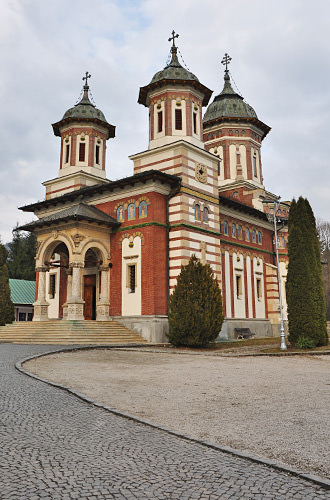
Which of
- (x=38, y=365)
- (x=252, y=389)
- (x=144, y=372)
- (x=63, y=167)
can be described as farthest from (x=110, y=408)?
(x=63, y=167)

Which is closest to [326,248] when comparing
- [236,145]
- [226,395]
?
[236,145]

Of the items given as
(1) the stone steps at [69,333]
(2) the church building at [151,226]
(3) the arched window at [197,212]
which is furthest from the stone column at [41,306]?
(3) the arched window at [197,212]

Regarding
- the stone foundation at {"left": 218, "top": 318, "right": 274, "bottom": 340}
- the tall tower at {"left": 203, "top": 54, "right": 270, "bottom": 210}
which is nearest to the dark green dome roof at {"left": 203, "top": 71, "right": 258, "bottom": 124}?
the tall tower at {"left": 203, "top": 54, "right": 270, "bottom": 210}

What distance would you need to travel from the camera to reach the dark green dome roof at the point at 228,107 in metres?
35.5

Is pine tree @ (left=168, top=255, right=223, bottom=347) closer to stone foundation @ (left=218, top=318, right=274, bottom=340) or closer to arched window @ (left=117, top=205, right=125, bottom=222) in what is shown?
stone foundation @ (left=218, top=318, right=274, bottom=340)

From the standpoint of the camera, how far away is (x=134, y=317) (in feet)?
77.2

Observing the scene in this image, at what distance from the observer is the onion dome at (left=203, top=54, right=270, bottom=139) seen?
116ft

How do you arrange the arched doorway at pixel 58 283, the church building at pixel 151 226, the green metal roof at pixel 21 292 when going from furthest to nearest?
the green metal roof at pixel 21 292 < the arched doorway at pixel 58 283 < the church building at pixel 151 226

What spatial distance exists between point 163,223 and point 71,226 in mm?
5260

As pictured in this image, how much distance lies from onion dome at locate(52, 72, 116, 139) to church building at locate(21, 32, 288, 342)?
0.09 metres

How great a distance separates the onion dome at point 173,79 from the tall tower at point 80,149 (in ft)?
15.3

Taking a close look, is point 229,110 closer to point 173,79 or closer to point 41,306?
point 173,79

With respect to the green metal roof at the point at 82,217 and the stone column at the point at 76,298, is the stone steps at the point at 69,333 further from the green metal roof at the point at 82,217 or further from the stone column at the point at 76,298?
the green metal roof at the point at 82,217

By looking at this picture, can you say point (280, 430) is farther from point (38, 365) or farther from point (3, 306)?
point (3, 306)
